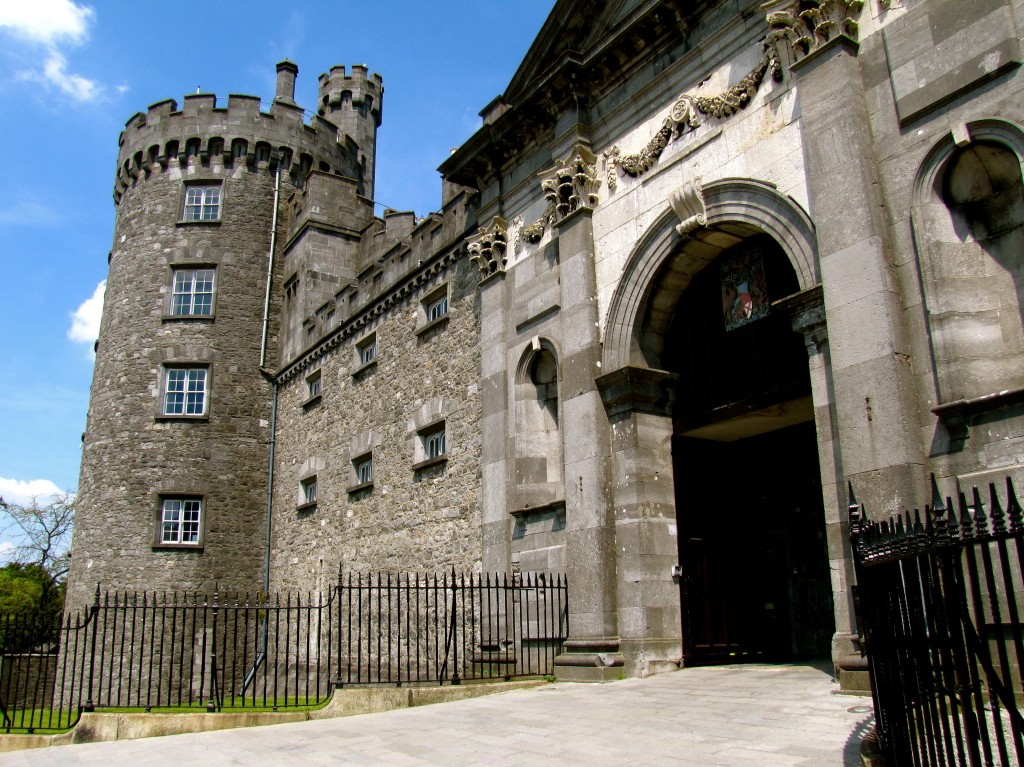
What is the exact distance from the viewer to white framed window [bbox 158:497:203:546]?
22.6 m

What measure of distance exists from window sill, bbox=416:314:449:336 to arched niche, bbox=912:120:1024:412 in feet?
32.2

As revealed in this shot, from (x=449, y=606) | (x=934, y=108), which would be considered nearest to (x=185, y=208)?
(x=449, y=606)

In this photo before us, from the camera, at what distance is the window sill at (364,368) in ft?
63.5

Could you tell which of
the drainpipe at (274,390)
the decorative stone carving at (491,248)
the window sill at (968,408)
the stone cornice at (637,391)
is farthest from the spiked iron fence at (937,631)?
the drainpipe at (274,390)

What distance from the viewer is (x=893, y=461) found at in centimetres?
803

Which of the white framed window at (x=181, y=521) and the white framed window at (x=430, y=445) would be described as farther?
the white framed window at (x=181, y=521)

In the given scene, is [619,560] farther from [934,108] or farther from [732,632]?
[934,108]

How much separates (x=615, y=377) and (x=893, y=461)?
450 cm

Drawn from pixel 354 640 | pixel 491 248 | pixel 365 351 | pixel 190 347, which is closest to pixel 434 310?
pixel 491 248

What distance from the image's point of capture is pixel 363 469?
63.2 feet

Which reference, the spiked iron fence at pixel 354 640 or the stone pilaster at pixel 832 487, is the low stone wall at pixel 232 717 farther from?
the stone pilaster at pixel 832 487

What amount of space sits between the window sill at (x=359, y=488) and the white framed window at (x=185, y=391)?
260 inches

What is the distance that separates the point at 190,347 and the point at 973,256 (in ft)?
67.7

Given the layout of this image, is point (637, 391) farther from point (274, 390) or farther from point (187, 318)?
point (187, 318)
